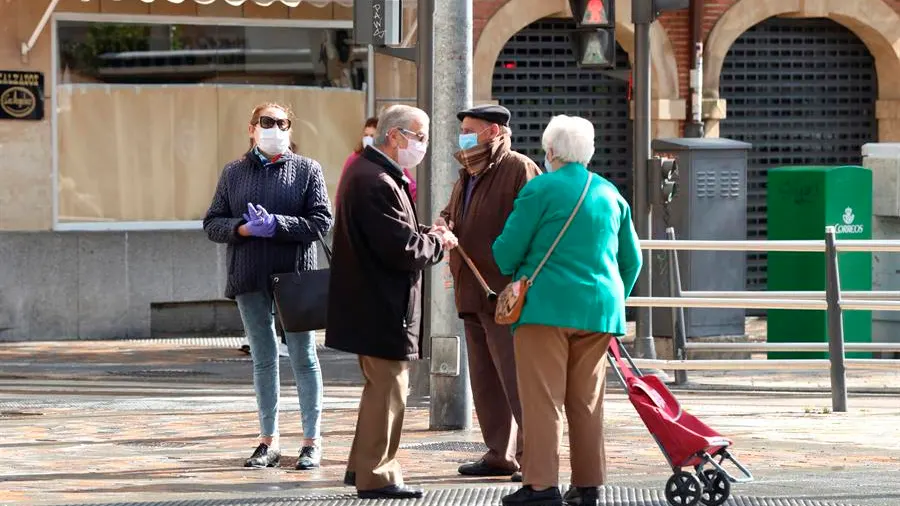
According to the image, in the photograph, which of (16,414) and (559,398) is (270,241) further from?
(16,414)

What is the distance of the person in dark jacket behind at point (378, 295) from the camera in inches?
315

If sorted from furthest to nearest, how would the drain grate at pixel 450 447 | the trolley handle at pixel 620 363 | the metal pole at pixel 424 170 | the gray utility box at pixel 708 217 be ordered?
the gray utility box at pixel 708 217
the metal pole at pixel 424 170
the drain grate at pixel 450 447
the trolley handle at pixel 620 363

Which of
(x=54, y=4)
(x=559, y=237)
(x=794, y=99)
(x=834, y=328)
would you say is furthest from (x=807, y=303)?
(x=794, y=99)

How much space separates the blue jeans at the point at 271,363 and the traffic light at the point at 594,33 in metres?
5.58

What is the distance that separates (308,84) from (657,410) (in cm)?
1074

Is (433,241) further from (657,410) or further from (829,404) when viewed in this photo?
(829,404)

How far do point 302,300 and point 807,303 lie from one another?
4.60 meters

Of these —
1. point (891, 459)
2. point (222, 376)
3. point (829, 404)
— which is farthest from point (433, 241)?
point (222, 376)

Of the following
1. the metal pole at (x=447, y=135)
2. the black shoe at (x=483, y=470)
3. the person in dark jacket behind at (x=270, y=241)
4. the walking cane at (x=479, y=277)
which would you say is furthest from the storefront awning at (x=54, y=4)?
the black shoe at (x=483, y=470)

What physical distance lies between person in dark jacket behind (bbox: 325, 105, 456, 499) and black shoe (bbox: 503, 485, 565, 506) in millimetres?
519

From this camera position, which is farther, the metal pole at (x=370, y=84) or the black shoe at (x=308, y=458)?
the metal pole at (x=370, y=84)

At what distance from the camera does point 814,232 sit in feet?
50.4

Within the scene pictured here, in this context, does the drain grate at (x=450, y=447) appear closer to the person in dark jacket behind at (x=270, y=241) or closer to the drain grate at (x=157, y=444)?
the person in dark jacket behind at (x=270, y=241)

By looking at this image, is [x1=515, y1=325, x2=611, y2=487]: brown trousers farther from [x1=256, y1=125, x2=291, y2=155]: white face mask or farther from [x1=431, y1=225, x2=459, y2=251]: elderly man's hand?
[x1=256, y1=125, x2=291, y2=155]: white face mask
